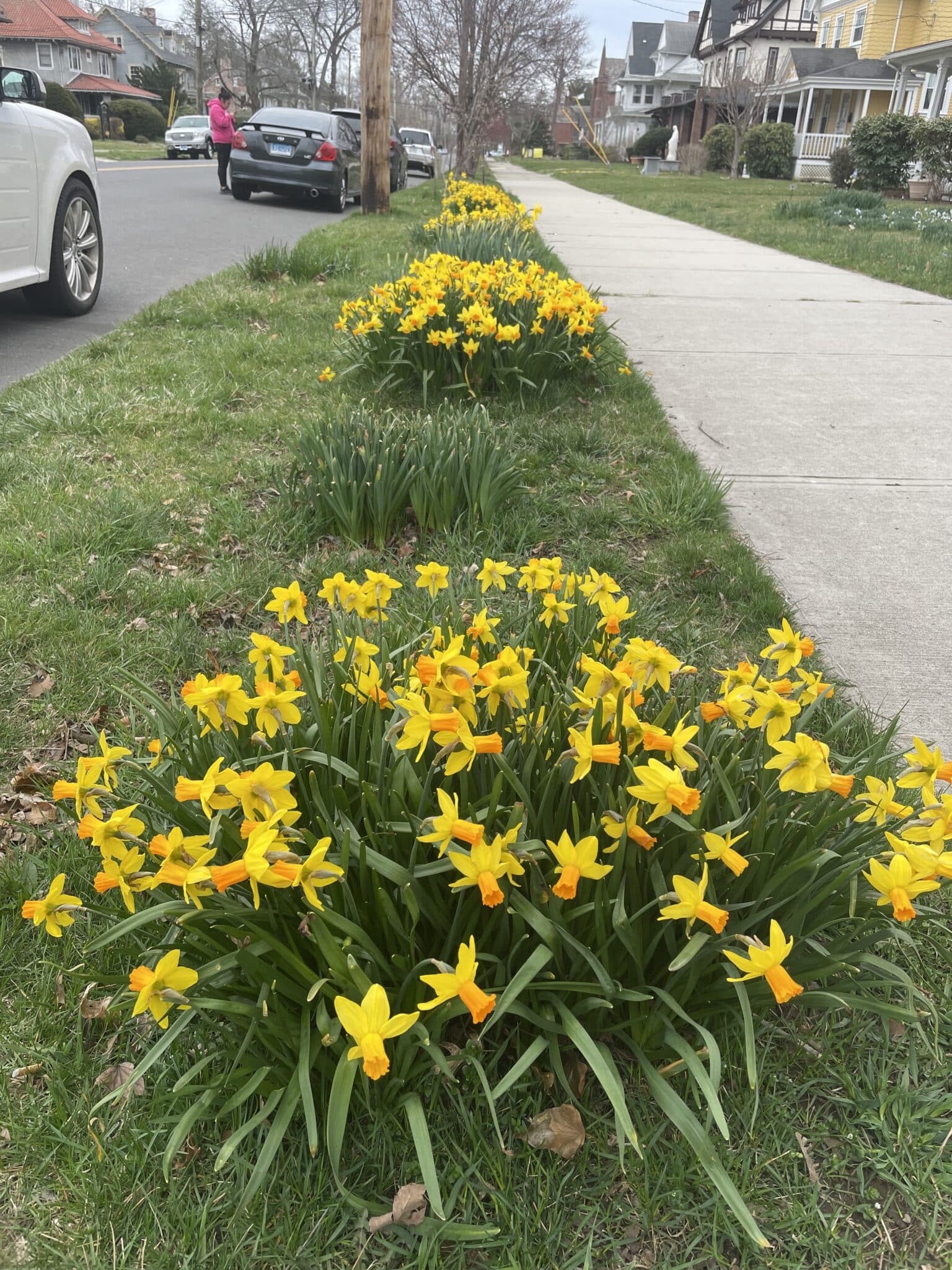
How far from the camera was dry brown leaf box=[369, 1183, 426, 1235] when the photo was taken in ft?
4.60

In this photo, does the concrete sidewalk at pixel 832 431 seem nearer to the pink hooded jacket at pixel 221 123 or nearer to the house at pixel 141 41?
the pink hooded jacket at pixel 221 123

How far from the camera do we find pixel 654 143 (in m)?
54.7

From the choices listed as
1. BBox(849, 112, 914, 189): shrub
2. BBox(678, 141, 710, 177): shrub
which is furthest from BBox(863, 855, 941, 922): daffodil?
BBox(678, 141, 710, 177): shrub

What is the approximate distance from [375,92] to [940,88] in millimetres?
23685

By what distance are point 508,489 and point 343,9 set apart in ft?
244

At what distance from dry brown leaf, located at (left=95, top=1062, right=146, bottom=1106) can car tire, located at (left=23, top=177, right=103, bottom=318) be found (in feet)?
19.3

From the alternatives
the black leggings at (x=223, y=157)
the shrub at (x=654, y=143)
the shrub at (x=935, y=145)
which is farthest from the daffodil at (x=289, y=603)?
the shrub at (x=654, y=143)

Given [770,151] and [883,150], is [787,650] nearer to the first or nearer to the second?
[883,150]

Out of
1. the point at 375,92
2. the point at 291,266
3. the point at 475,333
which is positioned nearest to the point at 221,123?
the point at 375,92

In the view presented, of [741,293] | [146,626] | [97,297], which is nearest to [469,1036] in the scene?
[146,626]

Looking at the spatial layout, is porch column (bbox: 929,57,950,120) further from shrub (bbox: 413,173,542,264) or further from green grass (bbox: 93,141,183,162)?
shrub (bbox: 413,173,542,264)

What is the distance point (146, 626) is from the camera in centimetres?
296

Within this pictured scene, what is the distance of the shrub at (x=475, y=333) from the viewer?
4.66 m

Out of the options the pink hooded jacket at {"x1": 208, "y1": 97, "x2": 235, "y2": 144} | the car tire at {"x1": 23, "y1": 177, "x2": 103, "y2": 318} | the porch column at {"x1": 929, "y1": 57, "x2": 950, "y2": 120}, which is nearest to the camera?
the car tire at {"x1": 23, "y1": 177, "x2": 103, "y2": 318}
